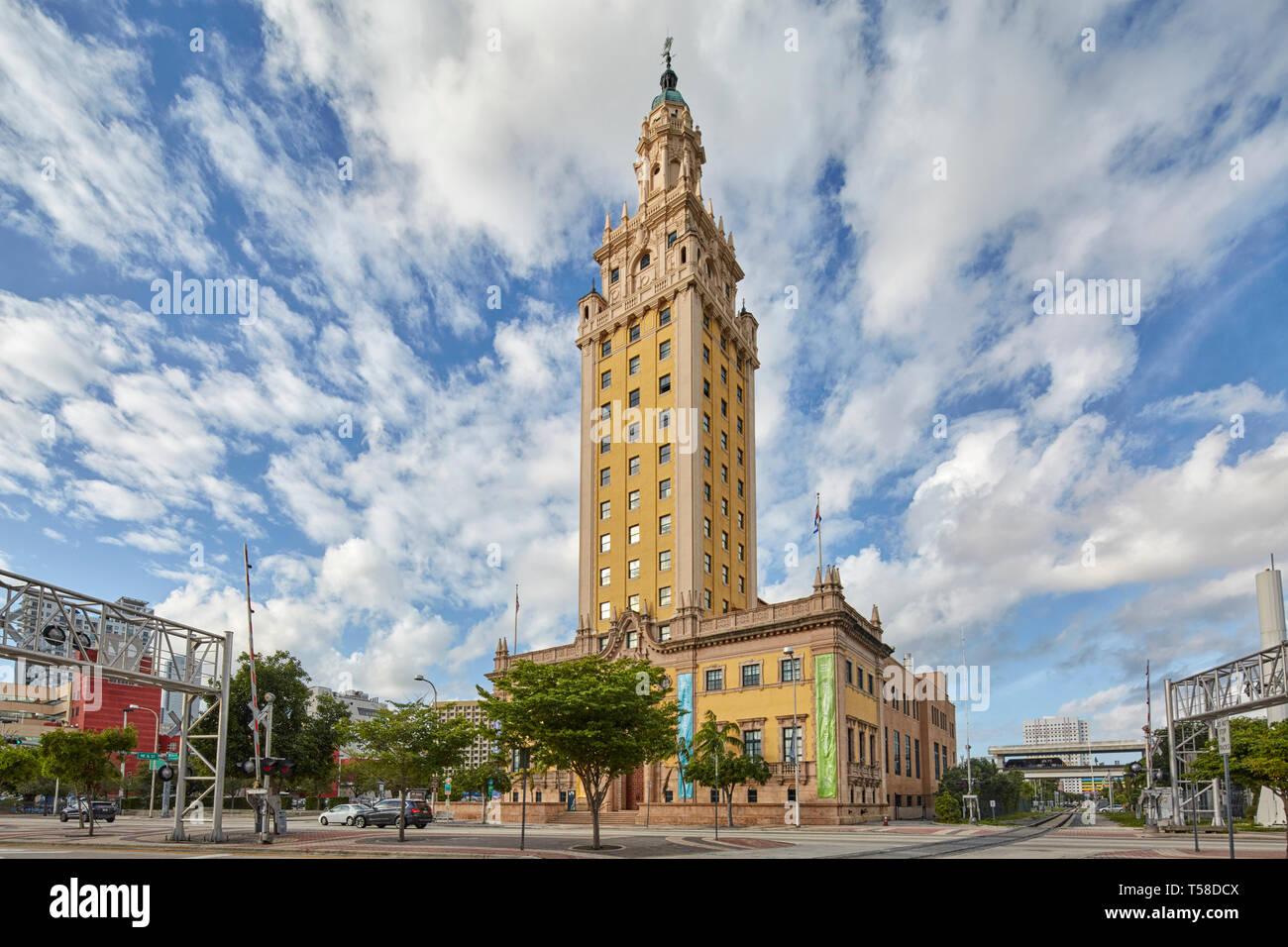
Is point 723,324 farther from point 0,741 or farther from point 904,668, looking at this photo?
point 0,741

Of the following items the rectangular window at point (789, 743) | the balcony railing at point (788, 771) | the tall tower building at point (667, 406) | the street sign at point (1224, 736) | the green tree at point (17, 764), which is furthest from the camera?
the tall tower building at point (667, 406)

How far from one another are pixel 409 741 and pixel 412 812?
1414 cm

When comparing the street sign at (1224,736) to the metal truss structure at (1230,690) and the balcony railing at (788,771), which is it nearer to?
the metal truss structure at (1230,690)

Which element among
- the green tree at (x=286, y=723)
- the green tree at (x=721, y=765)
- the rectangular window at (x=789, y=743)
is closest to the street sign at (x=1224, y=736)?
the green tree at (x=721, y=765)

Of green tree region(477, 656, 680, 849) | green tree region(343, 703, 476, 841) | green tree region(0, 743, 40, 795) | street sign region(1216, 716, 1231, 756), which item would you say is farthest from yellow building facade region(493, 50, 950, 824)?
green tree region(0, 743, 40, 795)

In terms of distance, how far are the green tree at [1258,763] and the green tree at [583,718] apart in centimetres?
1990

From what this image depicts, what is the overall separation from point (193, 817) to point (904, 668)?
56.0 m

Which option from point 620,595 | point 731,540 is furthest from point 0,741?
point 731,540

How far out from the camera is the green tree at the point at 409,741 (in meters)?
33.2

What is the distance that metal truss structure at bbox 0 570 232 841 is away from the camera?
25.7 metres

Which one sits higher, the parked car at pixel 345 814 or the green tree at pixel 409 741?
the green tree at pixel 409 741

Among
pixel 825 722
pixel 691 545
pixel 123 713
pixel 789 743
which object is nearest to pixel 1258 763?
pixel 825 722

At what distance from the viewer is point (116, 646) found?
29.4m
